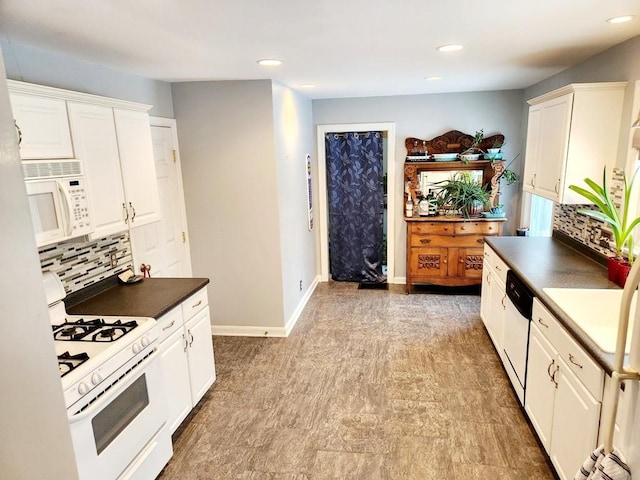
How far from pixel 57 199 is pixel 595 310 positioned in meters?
2.70

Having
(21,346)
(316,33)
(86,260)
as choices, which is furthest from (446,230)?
(21,346)

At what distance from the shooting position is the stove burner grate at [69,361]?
1687 millimetres

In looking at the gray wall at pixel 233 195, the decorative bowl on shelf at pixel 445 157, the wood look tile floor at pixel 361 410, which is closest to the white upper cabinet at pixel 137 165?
the gray wall at pixel 233 195

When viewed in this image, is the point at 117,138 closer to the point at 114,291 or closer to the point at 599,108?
the point at 114,291

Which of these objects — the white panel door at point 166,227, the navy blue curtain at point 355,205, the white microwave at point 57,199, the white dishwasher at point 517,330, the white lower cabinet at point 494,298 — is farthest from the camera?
the navy blue curtain at point 355,205

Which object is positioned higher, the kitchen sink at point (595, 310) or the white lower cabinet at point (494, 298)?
the kitchen sink at point (595, 310)

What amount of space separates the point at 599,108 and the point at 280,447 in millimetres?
2939

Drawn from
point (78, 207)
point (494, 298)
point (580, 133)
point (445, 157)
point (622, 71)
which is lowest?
point (494, 298)

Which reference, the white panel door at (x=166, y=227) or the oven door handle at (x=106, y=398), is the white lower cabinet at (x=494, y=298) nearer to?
the oven door handle at (x=106, y=398)

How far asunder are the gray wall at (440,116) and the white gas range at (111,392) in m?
→ 3.70

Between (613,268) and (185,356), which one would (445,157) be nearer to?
(613,268)

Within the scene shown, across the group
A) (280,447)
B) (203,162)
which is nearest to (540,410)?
(280,447)

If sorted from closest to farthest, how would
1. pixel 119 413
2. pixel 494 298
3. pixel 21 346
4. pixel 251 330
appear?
pixel 21 346, pixel 119 413, pixel 494 298, pixel 251 330

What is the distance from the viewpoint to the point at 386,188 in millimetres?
5250
